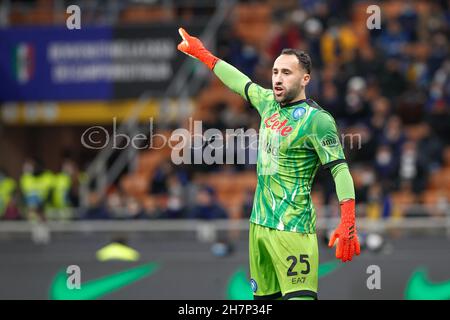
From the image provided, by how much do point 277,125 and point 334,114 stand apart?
9970 mm

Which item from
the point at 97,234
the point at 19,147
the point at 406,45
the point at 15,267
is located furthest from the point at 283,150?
the point at 19,147

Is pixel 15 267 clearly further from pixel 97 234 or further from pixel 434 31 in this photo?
pixel 434 31

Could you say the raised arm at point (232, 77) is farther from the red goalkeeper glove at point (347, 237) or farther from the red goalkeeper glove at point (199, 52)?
the red goalkeeper glove at point (347, 237)

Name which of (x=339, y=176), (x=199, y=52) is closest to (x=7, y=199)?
(x=199, y=52)

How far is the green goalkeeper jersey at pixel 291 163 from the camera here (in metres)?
6.85

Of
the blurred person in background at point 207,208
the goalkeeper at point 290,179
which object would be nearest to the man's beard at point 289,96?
the goalkeeper at point 290,179

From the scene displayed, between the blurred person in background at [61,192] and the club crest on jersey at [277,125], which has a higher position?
A: the blurred person in background at [61,192]

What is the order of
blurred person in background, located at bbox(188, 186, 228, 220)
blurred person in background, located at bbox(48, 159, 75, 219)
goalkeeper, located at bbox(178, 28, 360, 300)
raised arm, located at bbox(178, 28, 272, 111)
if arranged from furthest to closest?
1. blurred person in background, located at bbox(48, 159, 75, 219)
2. blurred person in background, located at bbox(188, 186, 228, 220)
3. raised arm, located at bbox(178, 28, 272, 111)
4. goalkeeper, located at bbox(178, 28, 360, 300)

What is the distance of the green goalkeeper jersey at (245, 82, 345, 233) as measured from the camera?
22.5ft

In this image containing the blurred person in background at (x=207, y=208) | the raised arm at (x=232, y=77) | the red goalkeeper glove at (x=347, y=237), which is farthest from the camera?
the blurred person in background at (x=207, y=208)

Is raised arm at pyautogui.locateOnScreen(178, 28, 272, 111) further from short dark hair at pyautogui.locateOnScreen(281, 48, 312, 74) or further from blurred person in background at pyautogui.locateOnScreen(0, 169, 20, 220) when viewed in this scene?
blurred person in background at pyautogui.locateOnScreen(0, 169, 20, 220)

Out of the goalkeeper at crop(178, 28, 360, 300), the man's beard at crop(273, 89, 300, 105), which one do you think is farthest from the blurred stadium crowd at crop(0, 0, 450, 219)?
the man's beard at crop(273, 89, 300, 105)

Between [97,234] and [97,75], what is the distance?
5.76m

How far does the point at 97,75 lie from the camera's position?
19.5 meters
